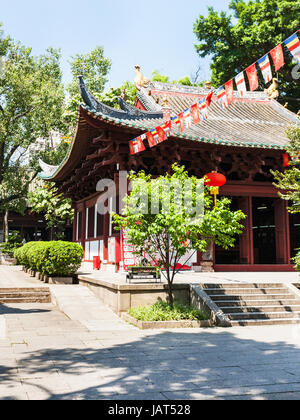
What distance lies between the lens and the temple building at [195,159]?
463 inches

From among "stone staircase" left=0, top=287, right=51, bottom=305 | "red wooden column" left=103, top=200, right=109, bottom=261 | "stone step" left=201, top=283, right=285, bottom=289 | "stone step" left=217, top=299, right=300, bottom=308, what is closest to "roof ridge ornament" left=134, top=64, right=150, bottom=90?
"red wooden column" left=103, top=200, right=109, bottom=261

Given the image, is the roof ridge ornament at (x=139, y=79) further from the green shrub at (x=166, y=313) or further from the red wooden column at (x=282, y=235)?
the green shrub at (x=166, y=313)

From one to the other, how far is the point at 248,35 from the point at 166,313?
25.2 metres

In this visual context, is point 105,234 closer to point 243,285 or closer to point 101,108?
point 101,108

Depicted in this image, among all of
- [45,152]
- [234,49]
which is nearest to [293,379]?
[45,152]

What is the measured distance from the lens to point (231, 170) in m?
13.3

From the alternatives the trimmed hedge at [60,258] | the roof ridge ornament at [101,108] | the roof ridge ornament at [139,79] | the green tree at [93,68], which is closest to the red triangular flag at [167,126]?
the roof ridge ornament at [101,108]

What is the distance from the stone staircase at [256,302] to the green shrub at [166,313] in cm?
67

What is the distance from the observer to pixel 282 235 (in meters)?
14.0

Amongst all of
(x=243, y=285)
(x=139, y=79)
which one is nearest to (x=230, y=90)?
(x=243, y=285)

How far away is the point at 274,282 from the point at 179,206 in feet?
12.3

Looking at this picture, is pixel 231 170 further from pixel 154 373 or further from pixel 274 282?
pixel 154 373

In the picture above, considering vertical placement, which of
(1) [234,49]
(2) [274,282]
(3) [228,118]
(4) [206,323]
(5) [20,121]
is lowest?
(4) [206,323]
